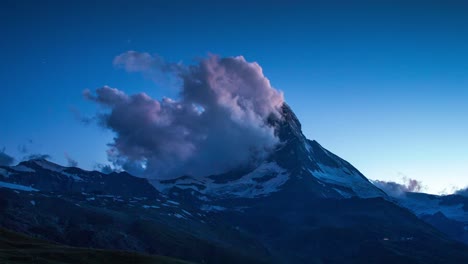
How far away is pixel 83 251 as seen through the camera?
305 feet

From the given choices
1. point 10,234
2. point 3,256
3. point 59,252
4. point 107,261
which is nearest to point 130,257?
point 107,261

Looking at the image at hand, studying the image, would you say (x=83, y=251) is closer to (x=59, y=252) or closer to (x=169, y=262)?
(x=59, y=252)

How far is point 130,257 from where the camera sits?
91375 mm

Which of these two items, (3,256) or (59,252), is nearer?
(3,256)

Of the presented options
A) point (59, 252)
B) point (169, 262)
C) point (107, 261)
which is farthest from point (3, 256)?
point (169, 262)

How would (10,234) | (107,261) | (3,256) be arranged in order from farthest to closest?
(10,234) → (107,261) → (3,256)

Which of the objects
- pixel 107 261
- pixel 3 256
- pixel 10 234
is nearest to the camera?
pixel 3 256

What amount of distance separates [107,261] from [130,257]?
4.61 metres

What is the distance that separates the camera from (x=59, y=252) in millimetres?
89938

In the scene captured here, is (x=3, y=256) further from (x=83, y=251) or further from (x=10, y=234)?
(x=10, y=234)

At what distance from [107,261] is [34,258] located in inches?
521

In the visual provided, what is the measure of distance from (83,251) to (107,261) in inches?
287

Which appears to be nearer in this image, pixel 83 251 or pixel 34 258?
pixel 34 258

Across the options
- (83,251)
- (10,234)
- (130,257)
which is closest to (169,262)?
(130,257)
